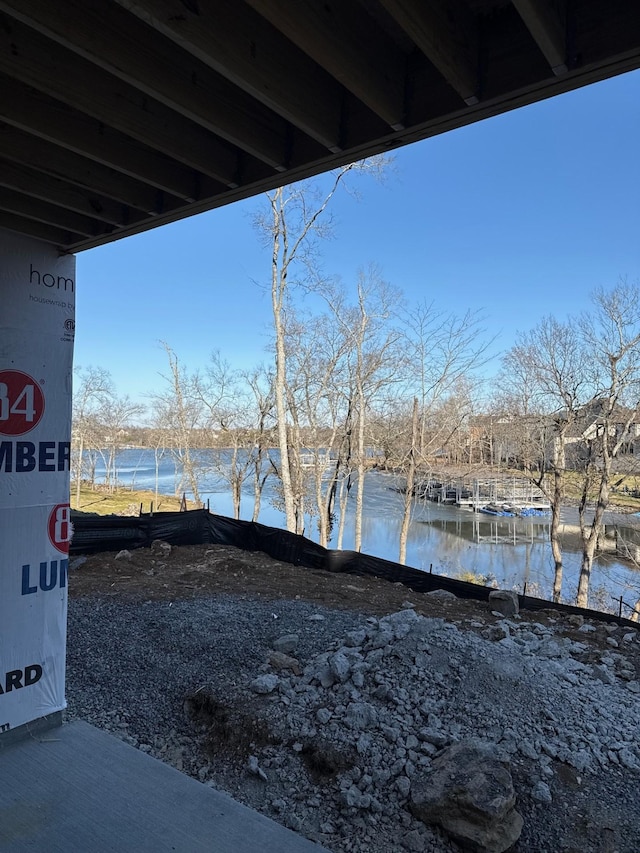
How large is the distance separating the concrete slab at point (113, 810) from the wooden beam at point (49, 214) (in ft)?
9.87

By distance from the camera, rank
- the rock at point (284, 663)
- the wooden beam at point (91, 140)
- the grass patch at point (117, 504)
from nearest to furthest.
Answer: the wooden beam at point (91, 140), the rock at point (284, 663), the grass patch at point (117, 504)

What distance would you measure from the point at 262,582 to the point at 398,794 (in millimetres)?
5389

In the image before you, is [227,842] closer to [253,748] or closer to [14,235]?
[253,748]

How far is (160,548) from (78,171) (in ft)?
28.6

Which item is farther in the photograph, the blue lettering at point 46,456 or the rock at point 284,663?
the rock at point 284,663

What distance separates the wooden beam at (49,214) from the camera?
8.98 feet

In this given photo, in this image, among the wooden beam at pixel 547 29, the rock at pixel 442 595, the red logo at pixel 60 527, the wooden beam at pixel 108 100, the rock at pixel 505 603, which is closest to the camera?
the wooden beam at pixel 547 29

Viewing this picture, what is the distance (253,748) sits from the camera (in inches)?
136

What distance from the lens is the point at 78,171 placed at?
2461mm

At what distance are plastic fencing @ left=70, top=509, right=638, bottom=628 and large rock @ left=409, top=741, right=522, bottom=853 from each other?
4971 millimetres

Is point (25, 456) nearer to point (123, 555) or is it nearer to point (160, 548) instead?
point (123, 555)

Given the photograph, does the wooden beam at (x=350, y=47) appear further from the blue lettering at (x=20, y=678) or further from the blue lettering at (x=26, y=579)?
the blue lettering at (x=20, y=678)

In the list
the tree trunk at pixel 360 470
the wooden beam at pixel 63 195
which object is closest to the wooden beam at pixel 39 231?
the wooden beam at pixel 63 195

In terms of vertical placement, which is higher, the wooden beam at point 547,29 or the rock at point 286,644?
the wooden beam at point 547,29
